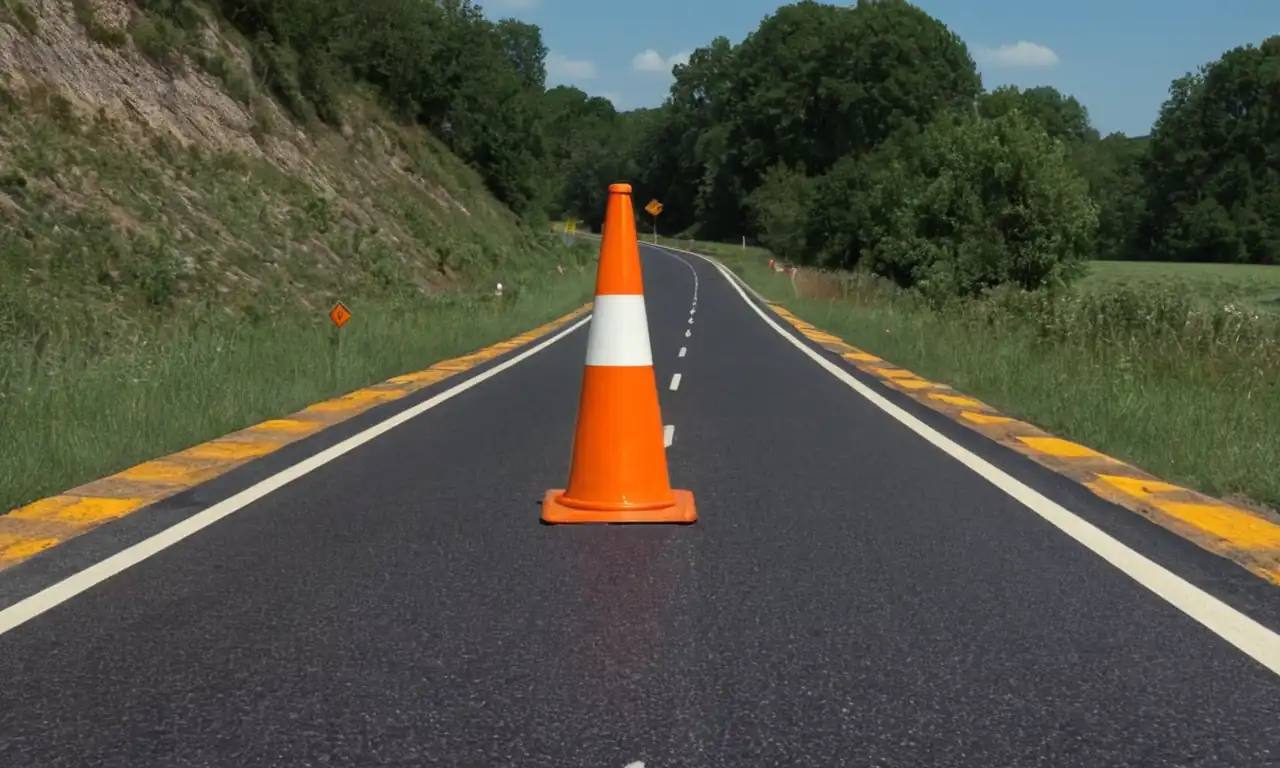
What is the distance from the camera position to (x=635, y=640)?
4875 millimetres

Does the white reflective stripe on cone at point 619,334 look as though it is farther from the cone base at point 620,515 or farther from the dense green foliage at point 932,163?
the dense green foliage at point 932,163

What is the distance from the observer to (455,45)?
57750mm

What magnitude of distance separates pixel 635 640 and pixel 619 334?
298 cm

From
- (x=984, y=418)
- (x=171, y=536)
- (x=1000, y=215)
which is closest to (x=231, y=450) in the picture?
(x=171, y=536)

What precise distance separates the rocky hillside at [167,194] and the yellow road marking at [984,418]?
921cm

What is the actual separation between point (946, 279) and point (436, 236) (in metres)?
15.8

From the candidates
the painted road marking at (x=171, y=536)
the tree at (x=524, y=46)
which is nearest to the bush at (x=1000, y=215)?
the painted road marking at (x=171, y=536)

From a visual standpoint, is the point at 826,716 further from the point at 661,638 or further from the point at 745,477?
the point at 745,477

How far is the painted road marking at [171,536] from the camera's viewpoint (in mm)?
5234

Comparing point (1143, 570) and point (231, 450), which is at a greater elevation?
point (1143, 570)

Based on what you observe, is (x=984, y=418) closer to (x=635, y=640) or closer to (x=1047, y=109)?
(x=635, y=640)

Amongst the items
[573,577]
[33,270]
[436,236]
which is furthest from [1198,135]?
[573,577]

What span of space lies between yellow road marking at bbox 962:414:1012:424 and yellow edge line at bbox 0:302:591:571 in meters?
5.63

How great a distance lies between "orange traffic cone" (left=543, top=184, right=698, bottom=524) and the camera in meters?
7.20
